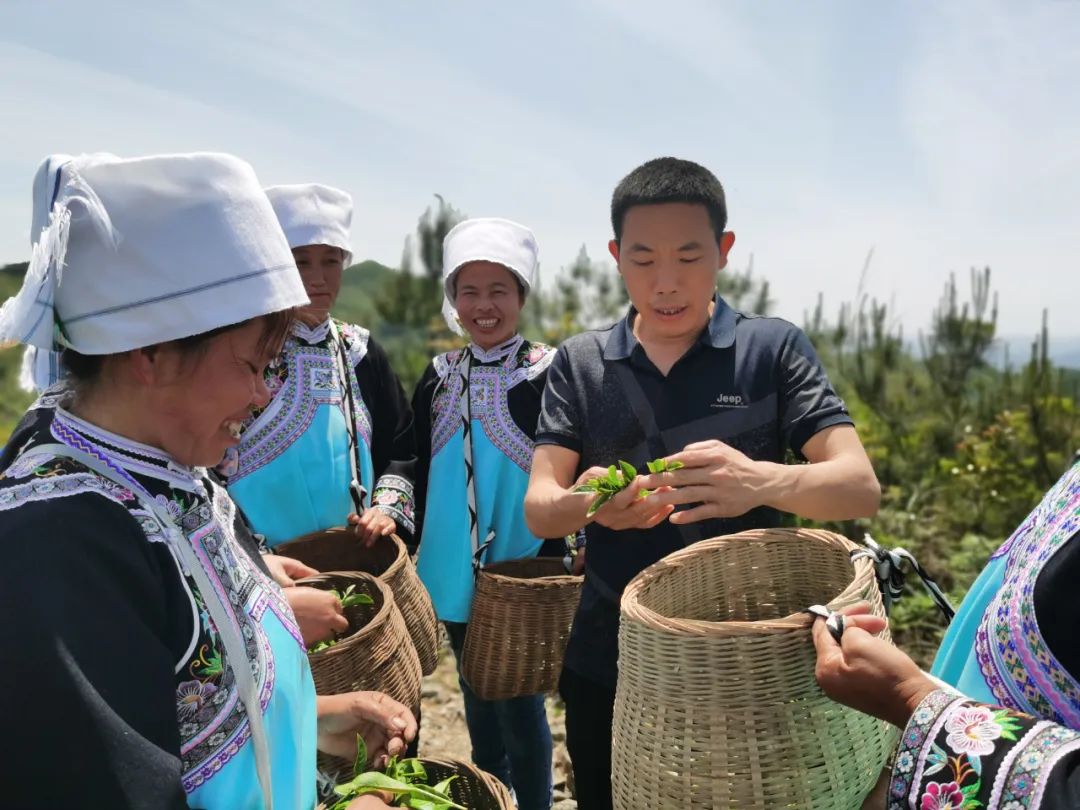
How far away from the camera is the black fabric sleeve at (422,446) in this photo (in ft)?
9.89

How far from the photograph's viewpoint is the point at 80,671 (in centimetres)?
88

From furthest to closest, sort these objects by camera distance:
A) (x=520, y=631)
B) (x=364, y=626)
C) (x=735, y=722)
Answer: (x=520, y=631) < (x=364, y=626) < (x=735, y=722)

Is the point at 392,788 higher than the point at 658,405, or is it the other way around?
the point at 658,405

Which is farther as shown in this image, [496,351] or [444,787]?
[496,351]

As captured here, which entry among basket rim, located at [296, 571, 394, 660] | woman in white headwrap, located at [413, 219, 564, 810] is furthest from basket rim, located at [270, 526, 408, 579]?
woman in white headwrap, located at [413, 219, 564, 810]

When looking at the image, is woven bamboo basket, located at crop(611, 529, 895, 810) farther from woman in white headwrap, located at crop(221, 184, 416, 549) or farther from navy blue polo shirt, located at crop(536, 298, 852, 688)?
woman in white headwrap, located at crop(221, 184, 416, 549)

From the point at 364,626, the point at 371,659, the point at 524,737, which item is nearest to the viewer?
the point at 371,659

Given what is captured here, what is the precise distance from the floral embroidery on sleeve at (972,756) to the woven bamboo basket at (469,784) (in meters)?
0.93

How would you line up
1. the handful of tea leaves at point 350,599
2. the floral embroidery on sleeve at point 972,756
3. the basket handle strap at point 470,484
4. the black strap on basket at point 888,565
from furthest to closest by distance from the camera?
the basket handle strap at point 470,484
the handful of tea leaves at point 350,599
the black strap on basket at point 888,565
the floral embroidery on sleeve at point 972,756

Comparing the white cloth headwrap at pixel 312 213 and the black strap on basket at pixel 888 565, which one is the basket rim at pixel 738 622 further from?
the white cloth headwrap at pixel 312 213

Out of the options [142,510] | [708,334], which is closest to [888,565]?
[708,334]

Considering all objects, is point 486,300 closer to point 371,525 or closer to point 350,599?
point 371,525

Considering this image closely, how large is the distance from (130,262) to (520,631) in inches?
72.8

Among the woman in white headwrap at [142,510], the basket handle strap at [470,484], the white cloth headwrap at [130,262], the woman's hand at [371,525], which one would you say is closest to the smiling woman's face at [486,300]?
the basket handle strap at [470,484]
